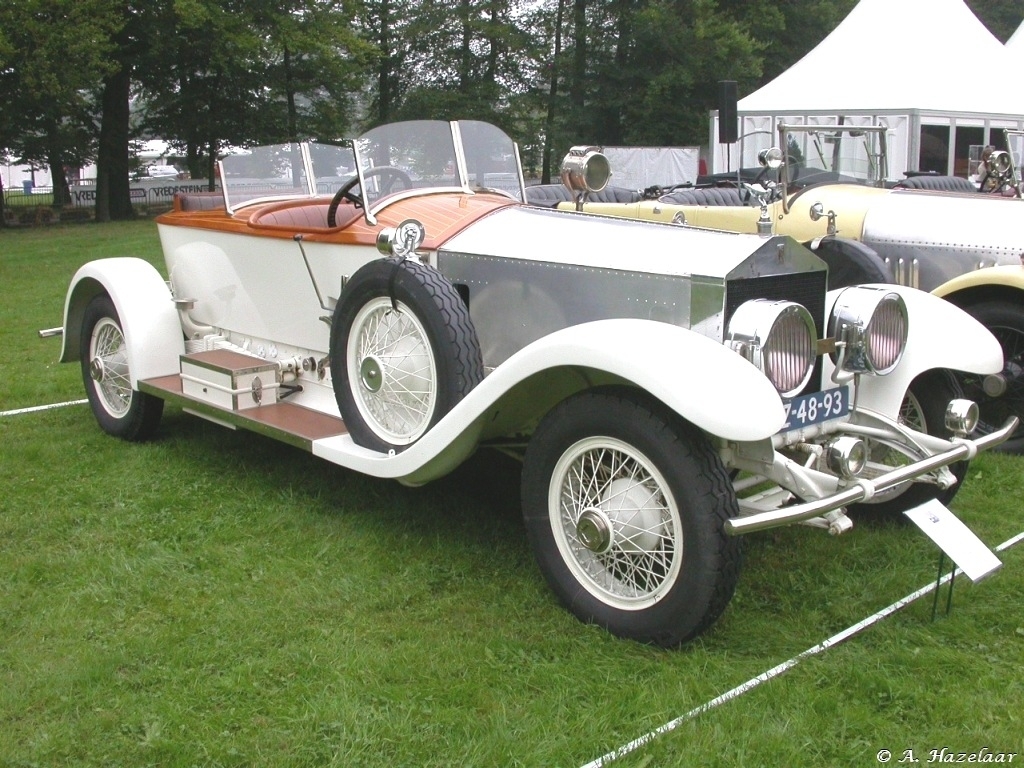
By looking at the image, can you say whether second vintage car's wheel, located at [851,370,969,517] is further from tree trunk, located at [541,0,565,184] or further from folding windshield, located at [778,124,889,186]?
tree trunk, located at [541,0,565,184]

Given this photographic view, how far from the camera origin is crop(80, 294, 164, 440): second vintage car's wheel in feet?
17.8

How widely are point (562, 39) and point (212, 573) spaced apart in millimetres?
28759

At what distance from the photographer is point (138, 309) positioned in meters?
5.36

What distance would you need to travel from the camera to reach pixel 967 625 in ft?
10.7

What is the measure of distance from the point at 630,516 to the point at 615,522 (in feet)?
0.18

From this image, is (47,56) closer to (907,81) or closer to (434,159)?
(907,81)

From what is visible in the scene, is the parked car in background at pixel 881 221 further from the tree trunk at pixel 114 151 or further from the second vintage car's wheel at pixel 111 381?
the tree trunk at pixel 114 151

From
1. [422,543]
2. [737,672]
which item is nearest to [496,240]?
[422,543]

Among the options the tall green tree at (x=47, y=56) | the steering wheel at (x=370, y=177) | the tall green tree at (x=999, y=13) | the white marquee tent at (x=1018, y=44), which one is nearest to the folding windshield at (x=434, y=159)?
the steering wheel at (x=370, y=177)

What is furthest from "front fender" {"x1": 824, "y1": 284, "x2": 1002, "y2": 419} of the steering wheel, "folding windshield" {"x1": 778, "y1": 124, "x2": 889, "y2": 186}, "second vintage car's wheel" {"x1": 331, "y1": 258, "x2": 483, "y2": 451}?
"folding windshield" {"x1": 778, "y1": 124, "x2": 889, "y2": 186}

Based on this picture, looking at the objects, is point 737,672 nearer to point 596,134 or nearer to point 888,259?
point 888,259

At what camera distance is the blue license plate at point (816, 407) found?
3.40m

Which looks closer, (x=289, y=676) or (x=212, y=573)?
(x=289, y=676)

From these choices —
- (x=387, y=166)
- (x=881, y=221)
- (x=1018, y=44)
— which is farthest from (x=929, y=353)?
(x=1018, y=44)
